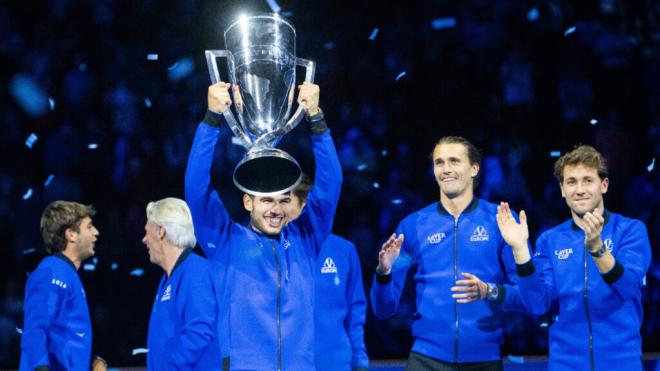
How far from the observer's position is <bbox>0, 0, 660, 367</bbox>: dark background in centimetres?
611

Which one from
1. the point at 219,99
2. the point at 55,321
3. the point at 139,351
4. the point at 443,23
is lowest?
the point at 139,351

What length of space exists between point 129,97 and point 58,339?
3150 mm

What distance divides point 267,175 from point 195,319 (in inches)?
34.9

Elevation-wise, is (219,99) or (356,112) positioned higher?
(356,112)

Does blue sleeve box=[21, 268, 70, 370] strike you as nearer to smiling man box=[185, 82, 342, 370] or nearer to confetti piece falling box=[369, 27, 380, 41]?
smiling man box=[185, 82, 342, 370]

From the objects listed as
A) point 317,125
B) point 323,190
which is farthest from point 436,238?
point 317,125

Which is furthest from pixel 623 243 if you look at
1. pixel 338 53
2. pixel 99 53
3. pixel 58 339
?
pixel 99 53

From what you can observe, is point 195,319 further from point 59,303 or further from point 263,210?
point 59,303

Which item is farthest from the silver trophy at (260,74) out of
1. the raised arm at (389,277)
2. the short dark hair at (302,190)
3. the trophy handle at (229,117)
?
the short dark hair at (302,190)

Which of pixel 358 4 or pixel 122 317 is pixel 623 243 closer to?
pixel 122 317

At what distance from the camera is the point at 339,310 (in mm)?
4137

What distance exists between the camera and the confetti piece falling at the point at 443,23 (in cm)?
738

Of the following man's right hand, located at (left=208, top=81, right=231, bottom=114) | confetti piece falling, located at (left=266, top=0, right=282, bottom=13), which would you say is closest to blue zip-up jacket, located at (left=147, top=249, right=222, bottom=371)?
man's right hand, located at (left=208, top=81, right=231, bottom=114)

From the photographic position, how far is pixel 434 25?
741 cm
